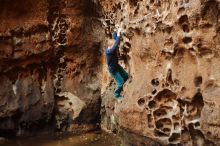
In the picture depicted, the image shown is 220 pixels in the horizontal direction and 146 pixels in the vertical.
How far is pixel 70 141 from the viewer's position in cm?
788

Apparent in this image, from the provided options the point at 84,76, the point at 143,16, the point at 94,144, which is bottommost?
the point at 94,144

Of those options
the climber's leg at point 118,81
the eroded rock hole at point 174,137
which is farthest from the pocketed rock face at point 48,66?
the eroded rock hole at point 174,137

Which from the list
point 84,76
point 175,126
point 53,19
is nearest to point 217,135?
point 175,126

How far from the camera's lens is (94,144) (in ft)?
24.7

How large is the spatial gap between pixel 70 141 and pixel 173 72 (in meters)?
3.11

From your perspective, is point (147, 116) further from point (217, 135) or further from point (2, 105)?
point (2, 105)

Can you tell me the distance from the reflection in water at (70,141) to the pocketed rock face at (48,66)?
42cm

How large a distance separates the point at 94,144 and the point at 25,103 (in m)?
1.91

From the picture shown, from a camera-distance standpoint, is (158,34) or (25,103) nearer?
→ (158,34)

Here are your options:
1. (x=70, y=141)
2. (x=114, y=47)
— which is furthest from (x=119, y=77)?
(x=70, y=141)

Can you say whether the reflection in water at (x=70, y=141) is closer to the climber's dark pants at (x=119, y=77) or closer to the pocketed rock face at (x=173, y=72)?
the climber's dark pants at (x=119, y=77)

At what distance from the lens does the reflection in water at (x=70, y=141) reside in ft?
25.0

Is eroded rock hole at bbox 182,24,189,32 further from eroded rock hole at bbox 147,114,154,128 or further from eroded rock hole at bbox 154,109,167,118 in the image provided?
eroded rock hole at bbox 147,114,154,128

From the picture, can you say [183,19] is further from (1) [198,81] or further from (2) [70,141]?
(2) [70,141]
